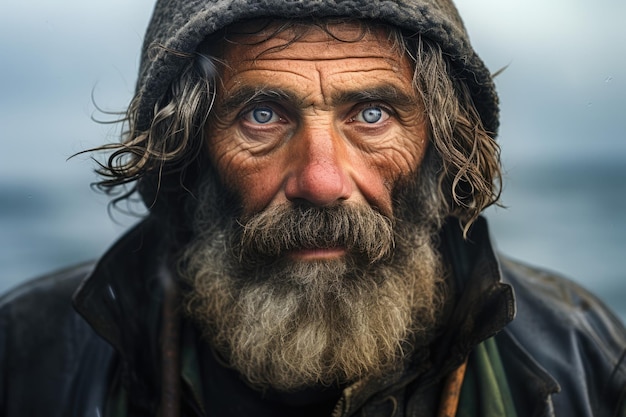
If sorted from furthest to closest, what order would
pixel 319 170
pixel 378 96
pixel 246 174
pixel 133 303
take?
pixel 133 303 → pixel 246 174 → pixel 378 96 → pixel 319 170

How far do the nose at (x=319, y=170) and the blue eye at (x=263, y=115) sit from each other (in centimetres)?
11

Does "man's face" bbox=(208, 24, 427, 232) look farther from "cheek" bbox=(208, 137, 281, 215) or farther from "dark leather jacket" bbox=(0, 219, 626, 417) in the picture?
"dark leather jacket" bbox=(0, 219, 626, 417)

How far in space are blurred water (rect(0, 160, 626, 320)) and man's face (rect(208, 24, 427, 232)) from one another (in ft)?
10.3

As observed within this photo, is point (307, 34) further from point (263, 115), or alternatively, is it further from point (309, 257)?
point (309, 257)

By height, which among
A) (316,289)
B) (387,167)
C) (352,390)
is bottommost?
(352,390)

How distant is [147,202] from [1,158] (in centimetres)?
243

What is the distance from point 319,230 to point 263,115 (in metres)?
0.37

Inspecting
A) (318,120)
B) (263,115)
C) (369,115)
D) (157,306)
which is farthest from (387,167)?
(157,306)

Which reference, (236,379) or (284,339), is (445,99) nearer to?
(284,339)

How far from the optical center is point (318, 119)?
7.48 ft

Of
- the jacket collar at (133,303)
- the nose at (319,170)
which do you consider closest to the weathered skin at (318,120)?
the nose at (319,170)

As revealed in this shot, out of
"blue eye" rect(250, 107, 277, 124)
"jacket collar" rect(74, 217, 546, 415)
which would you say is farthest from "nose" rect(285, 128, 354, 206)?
"jacket collar" rect(74, 217, 546, 415)

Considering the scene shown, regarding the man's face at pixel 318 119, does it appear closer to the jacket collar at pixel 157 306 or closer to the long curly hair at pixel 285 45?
the long curly hair at pixel 285 45

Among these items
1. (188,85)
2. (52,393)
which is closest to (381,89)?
(188,85)
